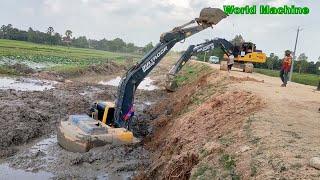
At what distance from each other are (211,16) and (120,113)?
5.48 m

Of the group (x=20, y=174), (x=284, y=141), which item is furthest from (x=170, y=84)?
(x=284, y=141)

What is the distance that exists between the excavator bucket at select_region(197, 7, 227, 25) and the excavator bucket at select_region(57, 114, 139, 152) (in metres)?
5.89

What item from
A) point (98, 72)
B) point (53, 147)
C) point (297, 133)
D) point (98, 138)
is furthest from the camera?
point (98, 72)

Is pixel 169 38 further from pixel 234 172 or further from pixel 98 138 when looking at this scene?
pixel 234 172

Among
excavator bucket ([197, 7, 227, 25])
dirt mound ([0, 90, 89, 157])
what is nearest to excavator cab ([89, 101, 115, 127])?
dirt mound ([0, 90, 89, 157])

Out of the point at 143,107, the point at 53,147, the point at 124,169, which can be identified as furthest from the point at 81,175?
the point at 143,107

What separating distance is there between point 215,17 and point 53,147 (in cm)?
803

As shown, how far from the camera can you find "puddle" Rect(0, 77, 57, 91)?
31.7m

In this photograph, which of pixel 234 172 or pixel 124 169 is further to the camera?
pixel 124 169

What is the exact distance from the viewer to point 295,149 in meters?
8.51

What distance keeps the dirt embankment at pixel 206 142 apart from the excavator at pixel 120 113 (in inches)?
51.4

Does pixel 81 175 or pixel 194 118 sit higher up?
pixel 194 118

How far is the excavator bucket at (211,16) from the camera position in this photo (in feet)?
57.6

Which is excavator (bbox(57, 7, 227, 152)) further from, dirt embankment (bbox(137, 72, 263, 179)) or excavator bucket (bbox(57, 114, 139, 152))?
dirt embankment (bbox(137, 72, 263, 179))
